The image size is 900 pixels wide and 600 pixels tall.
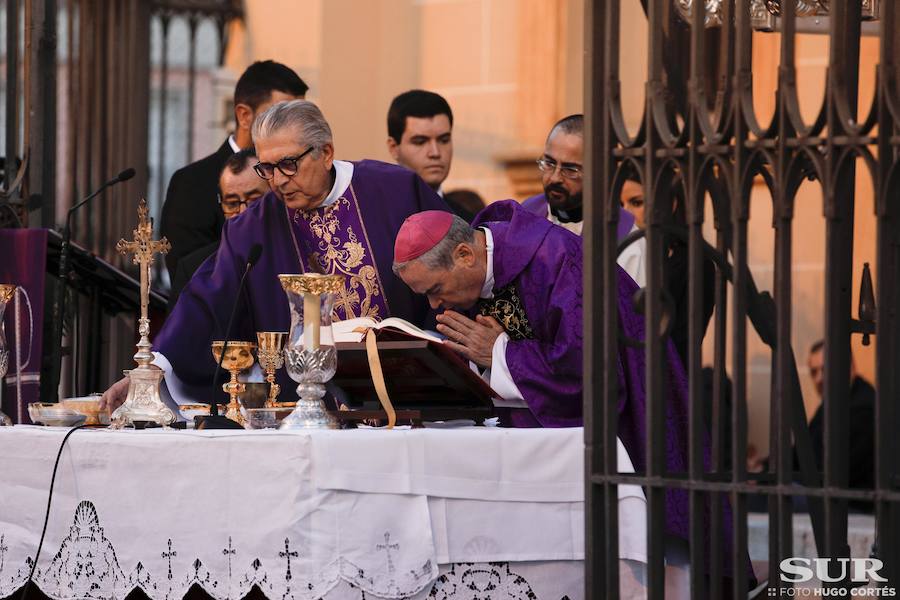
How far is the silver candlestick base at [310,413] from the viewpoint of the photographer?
4.70 m

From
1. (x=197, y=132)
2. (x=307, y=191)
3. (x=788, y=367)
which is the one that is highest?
(x=197, y=132)

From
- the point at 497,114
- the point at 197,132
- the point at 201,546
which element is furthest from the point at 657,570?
the point at 197,132

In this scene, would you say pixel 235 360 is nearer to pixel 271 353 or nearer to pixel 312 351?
pixel 271 353

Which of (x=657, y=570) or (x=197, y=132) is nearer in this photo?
(x=657, y=570)

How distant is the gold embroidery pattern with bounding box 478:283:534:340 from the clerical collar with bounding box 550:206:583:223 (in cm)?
156

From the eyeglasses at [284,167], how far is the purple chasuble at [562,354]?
0.71 meters

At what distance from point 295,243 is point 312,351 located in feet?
5.09

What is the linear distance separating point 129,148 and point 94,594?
810 centimetres

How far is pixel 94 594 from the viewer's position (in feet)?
15.1

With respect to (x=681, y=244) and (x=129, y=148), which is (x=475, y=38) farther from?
(x=681, y=244)

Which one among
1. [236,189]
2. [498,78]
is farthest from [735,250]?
[498,78]

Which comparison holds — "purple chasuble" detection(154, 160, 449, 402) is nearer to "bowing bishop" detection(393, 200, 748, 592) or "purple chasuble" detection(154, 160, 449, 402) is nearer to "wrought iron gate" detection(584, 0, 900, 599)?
"bowing bishop" detection(393, 200, 748, 592)

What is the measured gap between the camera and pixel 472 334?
5227mm

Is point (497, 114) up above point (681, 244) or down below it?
above
